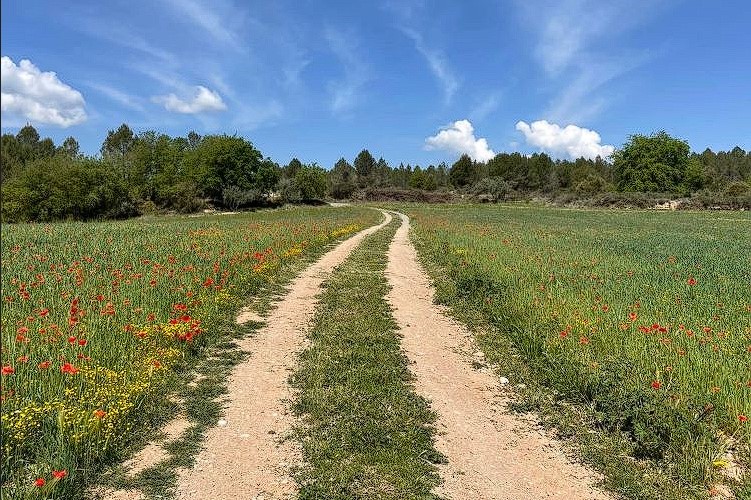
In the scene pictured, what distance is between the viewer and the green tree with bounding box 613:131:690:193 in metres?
107

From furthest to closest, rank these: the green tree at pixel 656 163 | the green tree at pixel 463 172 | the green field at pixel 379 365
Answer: the green tree at pixel 463 172 < the green tree at pixel 656 163 < the green field at pixel 379 365

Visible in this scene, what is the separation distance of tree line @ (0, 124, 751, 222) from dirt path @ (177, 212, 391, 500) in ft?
65.3

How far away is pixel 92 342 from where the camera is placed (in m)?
6.92

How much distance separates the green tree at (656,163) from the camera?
107125 mm

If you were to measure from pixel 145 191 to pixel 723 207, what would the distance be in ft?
313

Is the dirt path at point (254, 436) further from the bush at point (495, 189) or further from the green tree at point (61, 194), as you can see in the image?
the bush at point (495, 189)

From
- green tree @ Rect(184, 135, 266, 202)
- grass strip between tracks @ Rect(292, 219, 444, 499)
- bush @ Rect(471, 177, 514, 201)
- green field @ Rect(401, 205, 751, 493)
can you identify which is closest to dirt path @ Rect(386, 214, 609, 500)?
grass strip between tracks @ Rect(292, 219, 444, 499)

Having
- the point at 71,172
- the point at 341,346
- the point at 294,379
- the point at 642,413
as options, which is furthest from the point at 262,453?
the point at 71,172

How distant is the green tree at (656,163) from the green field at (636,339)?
104725 mm

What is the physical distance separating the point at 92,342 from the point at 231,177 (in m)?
74.9

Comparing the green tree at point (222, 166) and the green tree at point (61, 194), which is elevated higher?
the green tree at point (222, 166)

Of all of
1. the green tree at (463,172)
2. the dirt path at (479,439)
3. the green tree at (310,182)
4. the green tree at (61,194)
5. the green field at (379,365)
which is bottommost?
the dirt path at (479,439)

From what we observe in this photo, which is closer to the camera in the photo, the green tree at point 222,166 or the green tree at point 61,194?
the green tree at point 61,194

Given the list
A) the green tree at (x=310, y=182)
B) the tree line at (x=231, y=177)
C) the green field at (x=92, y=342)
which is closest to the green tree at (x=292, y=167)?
the tree line at (x=231, y=177)
